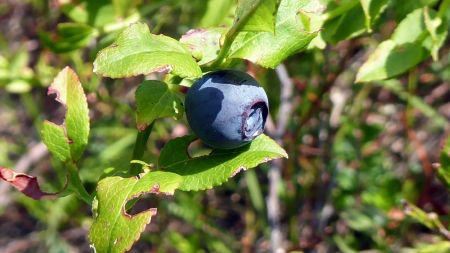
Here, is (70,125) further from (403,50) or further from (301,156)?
(301,156)

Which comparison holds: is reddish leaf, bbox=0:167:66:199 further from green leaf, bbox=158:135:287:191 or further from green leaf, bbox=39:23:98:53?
green leaf, bbox=39:23:98:53

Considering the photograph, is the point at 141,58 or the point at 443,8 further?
the point at 443,8

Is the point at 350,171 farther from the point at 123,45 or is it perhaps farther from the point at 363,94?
the point at 123,45

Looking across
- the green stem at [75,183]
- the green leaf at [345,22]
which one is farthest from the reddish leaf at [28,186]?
the green leaf at [345,22]

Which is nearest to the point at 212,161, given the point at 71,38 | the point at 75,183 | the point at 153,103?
the point at 153,103

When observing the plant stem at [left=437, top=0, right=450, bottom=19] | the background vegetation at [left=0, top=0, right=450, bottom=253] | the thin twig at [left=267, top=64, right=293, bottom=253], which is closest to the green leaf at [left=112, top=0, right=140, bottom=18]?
the background vegetation at [left=0, top=0, right=450, bottom=253]

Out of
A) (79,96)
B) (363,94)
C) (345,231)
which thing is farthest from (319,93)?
(79,96)
